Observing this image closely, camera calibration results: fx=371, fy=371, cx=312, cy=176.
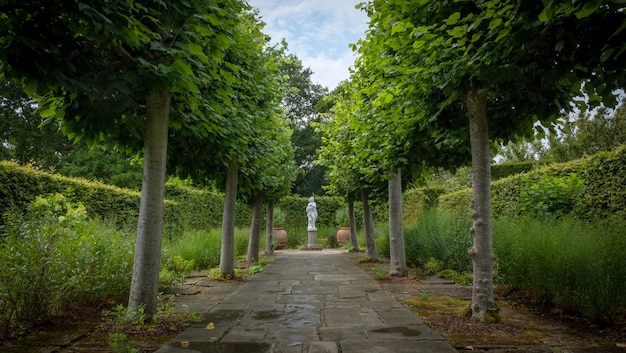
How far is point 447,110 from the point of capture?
15.2 feet

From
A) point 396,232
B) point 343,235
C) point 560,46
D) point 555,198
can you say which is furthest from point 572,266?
point 343,235

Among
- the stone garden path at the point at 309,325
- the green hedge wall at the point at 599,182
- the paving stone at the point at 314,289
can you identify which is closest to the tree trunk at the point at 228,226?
the stone garden path at the point at 309,325

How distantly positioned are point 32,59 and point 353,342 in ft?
10.4

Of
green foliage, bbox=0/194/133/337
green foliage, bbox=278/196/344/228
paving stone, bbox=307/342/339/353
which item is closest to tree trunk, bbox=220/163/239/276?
green foliage, bbox=0/194/133/337

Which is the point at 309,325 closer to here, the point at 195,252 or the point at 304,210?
the point at 195,252

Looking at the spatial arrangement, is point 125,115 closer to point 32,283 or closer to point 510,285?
point 32,283

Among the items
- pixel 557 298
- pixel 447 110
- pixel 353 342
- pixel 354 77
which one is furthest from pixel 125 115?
pixel 557 298

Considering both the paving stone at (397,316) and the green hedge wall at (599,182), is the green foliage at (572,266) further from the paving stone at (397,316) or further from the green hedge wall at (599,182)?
the paving stone at (397,316)

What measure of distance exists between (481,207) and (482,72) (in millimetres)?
1463

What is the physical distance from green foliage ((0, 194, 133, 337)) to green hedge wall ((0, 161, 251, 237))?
121cm

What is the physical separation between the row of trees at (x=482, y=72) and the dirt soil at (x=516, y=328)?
0.35 m

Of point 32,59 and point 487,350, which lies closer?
point 32,59

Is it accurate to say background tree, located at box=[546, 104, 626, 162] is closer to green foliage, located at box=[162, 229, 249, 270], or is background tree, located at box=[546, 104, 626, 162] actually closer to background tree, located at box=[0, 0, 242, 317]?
green foliage, located at box=[162, 229, 249, 270]

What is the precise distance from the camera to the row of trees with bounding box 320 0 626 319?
9.38 ft
